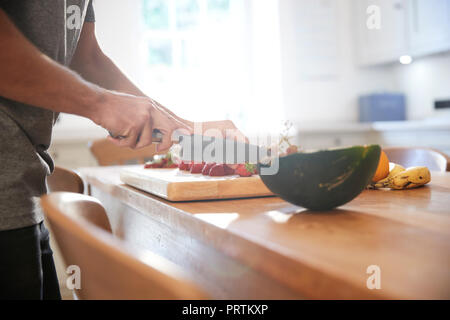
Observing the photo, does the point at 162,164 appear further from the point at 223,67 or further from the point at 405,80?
the point at 405,80

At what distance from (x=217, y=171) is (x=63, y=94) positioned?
16.2 inches

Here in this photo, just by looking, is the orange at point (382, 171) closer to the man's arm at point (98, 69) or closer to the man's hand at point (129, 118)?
the man's arm at point (98, 69)

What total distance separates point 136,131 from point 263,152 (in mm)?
290

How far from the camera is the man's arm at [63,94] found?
651 millimetres

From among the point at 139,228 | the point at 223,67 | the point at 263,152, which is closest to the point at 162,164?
the point at 139,228

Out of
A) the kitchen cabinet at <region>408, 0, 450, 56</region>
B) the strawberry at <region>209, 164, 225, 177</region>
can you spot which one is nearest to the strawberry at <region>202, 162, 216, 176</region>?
the strawberry at <region>209, 164, 225, 177</region>

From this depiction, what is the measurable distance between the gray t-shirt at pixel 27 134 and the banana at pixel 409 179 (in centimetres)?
69

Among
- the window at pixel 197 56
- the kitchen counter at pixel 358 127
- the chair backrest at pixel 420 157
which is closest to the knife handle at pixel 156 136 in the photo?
the chair backrest at pixel 420 157

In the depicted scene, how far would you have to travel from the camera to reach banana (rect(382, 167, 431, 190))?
3.10 feet

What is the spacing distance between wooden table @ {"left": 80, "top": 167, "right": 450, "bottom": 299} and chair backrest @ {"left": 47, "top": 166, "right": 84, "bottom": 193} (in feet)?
1.04

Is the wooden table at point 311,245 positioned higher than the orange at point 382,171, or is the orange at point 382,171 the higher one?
the orange at point 382,171

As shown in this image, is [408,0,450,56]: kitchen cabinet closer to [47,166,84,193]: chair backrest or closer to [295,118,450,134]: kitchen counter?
[295,118,450,134]: kitchen counter

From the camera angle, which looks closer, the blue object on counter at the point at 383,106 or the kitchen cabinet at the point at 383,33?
the kitchen cabinet at the point at 383,33
